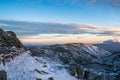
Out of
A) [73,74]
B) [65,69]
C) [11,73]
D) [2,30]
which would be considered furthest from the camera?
[2,30]

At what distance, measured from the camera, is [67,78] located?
307 ft

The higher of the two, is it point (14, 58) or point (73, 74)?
point (14, 58)

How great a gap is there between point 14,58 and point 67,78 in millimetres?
24496

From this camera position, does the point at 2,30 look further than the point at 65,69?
Yes

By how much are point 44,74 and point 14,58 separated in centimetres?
1762

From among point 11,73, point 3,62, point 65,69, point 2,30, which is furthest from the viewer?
point 2,30

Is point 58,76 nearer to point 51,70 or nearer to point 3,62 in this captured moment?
point 51,70

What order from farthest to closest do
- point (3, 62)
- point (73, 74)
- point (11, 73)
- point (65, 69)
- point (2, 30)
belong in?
point (2, 30) < point (65, 69) < point (73, 74) < point (3, 62) < point (11, 73)

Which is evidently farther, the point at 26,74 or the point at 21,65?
the point at 21,65

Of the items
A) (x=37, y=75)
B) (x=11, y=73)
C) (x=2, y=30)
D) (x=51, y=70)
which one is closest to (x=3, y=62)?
(x=11, y=73)

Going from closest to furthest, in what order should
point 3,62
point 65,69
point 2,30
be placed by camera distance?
point 3,62
point 65,69
point 2,30

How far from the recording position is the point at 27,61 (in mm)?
103812

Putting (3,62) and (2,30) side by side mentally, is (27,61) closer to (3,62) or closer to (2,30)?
(3,62)

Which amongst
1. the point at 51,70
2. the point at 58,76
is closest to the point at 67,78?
the point at 58,76
